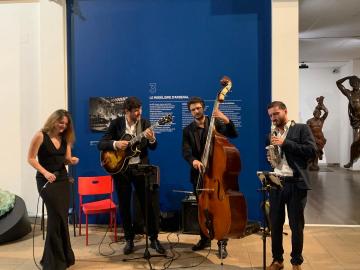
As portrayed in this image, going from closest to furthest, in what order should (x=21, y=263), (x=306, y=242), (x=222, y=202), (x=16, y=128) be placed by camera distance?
(x=222, y=202) → (x=21, y=263) → (x=306, y=242) → (x=16, y=128)

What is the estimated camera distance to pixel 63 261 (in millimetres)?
3436

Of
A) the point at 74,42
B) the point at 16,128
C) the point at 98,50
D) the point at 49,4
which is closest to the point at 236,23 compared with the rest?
the point at 98,50

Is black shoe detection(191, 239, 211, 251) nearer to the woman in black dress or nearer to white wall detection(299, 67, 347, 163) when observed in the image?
the woman in black dress

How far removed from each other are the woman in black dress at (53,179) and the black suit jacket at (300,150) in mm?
1944

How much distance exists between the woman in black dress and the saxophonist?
184 centimetres

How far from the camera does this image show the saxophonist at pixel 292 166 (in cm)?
317

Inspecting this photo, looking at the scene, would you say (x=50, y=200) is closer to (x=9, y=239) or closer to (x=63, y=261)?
(x=63, y=261)

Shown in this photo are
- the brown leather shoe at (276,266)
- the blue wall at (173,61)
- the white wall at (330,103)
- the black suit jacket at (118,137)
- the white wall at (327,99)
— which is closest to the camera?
the brown leather shoe at (276,266)

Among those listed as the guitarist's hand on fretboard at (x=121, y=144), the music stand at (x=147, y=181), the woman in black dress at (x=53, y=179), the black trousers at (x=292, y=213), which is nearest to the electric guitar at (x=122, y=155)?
the guitarist's hand on fretboard at (x=121, y=144)

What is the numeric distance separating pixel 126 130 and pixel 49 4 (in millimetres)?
2472

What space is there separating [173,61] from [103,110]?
1172 millimetres

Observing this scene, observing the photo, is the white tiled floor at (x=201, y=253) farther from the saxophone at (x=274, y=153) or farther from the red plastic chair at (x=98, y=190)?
the saxophone at (x=274, y=153)

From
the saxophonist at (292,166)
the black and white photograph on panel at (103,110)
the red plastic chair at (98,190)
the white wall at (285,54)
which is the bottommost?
the red plastic chair at (98,190)

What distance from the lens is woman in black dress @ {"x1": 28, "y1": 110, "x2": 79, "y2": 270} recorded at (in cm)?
331
